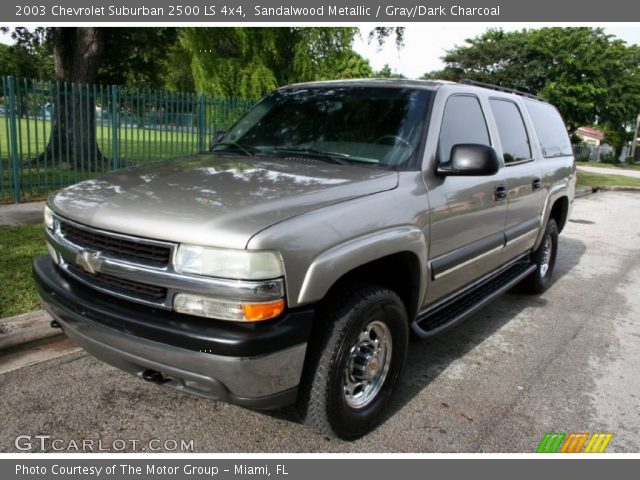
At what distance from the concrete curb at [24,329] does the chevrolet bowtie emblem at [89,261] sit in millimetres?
1411

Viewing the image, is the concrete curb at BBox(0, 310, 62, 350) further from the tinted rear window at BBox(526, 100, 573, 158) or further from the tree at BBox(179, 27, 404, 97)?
the tree at BBox(179, 27, 404, 97)

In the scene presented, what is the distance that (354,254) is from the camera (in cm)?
252

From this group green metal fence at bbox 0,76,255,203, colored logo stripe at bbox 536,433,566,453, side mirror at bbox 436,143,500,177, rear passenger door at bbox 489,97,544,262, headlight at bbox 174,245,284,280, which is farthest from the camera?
green metal fence at bbox 0,76,255,203

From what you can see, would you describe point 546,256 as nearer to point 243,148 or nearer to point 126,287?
point 243,148

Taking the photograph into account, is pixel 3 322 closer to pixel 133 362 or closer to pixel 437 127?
pixel 133 362

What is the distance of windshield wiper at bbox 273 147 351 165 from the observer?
326 cm

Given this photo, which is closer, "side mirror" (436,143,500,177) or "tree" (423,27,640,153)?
"side mirror" (436,143,500,177)

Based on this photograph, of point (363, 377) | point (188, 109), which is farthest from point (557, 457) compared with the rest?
point (188, 109)

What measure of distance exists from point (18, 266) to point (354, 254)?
12.8 ft

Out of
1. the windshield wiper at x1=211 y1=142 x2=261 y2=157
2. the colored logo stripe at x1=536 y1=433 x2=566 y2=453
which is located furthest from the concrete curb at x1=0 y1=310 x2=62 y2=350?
the colored logo stripe at x1=536 y1=433 x2=566 y2=453

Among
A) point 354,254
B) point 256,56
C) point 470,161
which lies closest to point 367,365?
point 354,254

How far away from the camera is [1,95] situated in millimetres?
8953

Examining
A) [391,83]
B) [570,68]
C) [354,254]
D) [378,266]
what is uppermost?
[570,68]

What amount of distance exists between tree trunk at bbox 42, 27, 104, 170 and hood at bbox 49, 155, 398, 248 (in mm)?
7643
